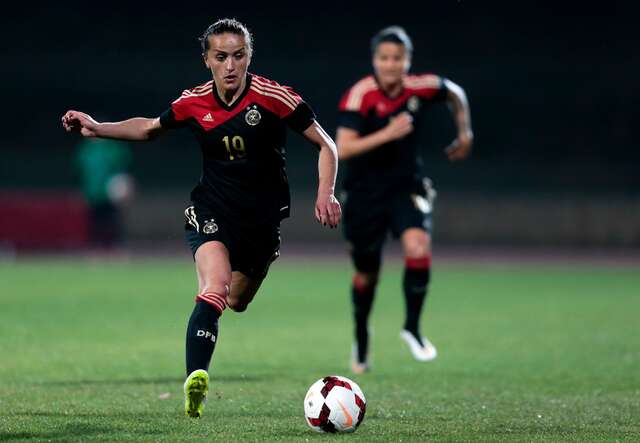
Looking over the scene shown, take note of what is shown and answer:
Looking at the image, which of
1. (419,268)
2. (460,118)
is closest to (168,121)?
(419,268)

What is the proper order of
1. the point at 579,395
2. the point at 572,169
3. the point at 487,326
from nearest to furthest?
the point at 579,395
the point at 487,326
the point at 572,169

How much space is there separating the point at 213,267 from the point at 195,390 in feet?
2.86

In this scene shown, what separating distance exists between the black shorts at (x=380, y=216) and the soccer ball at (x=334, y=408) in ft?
11.8

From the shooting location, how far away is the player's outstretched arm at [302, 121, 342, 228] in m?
7.04

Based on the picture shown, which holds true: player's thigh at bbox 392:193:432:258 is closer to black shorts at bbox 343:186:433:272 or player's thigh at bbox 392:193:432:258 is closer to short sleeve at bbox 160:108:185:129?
black shorts at bbox 343:186:433:272

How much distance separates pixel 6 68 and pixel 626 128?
571 inches

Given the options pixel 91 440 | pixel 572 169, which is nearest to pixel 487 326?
pixel 91 440

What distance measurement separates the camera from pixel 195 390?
259 inches

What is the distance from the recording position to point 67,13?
99.8 feet

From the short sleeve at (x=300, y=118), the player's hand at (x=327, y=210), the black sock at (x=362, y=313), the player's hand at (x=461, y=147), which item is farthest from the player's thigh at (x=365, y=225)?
the player's hand at (x=327, y=210)

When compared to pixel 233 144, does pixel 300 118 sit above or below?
above

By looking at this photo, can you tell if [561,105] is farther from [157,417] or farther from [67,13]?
[157,417]

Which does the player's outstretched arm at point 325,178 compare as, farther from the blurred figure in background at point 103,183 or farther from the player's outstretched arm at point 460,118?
the blurred figure in background at point 103,183

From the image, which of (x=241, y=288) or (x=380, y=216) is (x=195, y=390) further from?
(x=380, y=216)
